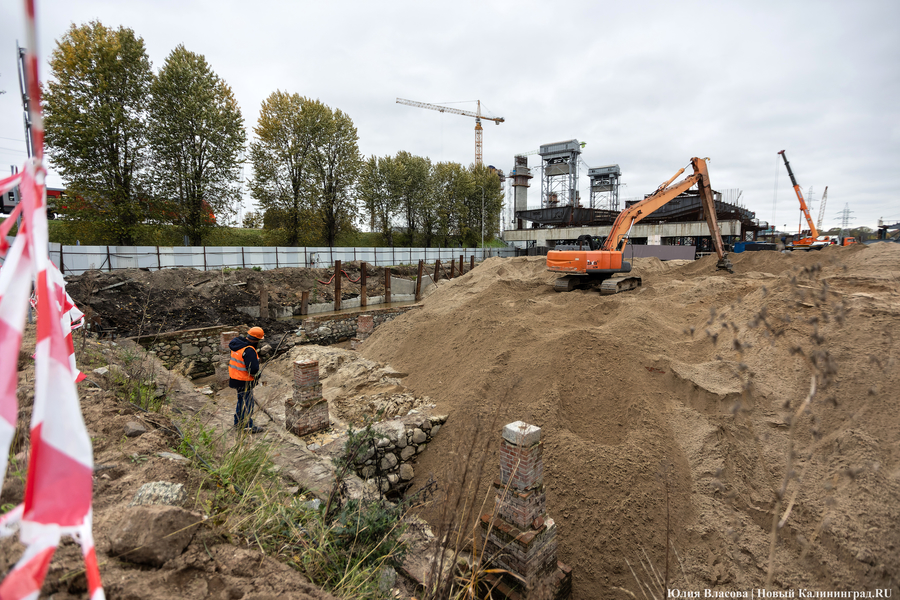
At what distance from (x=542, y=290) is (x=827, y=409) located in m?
8.60

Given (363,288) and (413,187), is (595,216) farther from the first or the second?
(363,288)

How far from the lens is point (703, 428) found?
5523mm

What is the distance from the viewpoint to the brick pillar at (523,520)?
12.4ft

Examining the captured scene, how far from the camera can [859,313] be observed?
6.34 metres

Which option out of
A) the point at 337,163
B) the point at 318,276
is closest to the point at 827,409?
the point at 318,276

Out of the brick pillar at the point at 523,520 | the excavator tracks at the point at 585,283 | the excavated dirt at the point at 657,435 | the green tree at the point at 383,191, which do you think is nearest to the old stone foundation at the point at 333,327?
the excavated dirt at the point at 657,435

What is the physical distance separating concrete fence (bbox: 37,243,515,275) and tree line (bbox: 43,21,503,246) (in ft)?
5.54

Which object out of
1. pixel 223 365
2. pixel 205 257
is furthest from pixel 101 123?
pixel 223 365

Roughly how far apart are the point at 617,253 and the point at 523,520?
10311mm

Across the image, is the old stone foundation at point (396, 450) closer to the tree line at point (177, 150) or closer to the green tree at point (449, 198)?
the tree line at point (177, 150)

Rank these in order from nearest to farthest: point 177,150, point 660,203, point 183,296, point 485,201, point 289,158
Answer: point 660,203, point 183,296, point 177,150, point 289,158, point 485,201

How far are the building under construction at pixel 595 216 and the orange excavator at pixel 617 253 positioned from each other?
623cm

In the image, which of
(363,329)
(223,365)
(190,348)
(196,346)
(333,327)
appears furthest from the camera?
(333,327)

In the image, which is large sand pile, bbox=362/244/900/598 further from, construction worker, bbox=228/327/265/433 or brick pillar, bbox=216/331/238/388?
brick pillar, bbox=216/331/238/388
